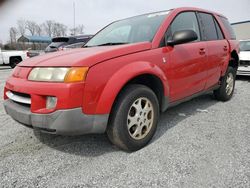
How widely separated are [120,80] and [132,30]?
1209 millimetres

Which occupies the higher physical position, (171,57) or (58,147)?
(171,57)

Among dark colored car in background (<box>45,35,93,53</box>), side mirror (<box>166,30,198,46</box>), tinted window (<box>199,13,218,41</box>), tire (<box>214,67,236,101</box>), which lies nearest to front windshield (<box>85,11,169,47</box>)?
side mirror (<box>166,30,198,46</box>)

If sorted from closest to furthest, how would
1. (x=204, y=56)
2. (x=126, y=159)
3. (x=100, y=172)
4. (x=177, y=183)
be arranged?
(x=177, y=183) → (x=100, y=172) → (x=126, y=159) → (x=204, y=56)

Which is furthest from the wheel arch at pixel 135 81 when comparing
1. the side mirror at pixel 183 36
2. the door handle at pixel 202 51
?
the door handle at pixel 202 51

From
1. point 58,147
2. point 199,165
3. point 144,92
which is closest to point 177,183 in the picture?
point 199,165

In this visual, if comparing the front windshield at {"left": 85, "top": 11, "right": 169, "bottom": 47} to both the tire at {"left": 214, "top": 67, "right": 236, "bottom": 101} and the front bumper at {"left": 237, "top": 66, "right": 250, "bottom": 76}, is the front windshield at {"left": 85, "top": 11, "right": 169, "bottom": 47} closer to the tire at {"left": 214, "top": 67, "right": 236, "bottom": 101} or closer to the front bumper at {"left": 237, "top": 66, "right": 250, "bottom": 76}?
the tire at {"left": 214, "top": 67, "right": 236, "bottom": 101}

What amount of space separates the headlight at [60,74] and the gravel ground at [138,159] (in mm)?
886

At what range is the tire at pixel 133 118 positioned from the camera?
239 centimetres

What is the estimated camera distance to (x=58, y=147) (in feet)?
8.98

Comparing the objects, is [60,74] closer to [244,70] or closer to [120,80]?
[120,80]

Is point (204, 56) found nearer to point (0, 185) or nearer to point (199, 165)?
point (199, 165)

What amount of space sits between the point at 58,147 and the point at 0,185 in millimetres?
788

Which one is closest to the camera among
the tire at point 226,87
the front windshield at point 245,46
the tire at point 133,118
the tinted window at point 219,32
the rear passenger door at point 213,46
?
the tire at point 133,118

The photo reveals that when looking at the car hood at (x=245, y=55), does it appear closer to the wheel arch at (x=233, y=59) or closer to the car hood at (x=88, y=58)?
the wheel arch at (x=233, y=59)
